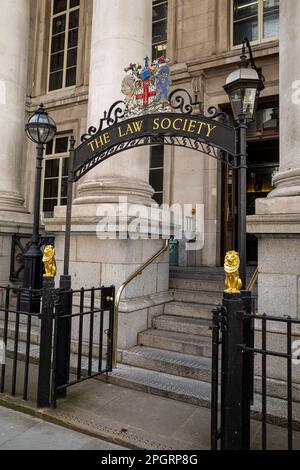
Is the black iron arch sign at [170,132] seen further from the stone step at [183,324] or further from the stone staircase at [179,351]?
the stone step at [183,324]

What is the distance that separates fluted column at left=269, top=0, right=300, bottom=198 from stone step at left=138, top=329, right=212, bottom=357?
2.25 m

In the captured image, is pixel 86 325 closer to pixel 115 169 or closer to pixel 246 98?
pixel 115 169

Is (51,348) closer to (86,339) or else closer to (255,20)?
(86,339)

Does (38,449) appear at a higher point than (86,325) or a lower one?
lower

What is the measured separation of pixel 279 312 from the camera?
4.45 m

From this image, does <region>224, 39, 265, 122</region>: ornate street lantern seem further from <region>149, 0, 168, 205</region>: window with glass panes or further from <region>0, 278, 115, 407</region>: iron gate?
<region>149, 0, 168, 205</region>: window with glass panes

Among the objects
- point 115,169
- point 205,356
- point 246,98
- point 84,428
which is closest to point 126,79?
point 115,169

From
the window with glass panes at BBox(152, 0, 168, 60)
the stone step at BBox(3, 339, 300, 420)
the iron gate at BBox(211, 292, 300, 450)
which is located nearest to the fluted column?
the iron gate at BBox(211, 292, 300, 450)

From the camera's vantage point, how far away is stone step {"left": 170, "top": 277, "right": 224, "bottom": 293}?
6.64 meters

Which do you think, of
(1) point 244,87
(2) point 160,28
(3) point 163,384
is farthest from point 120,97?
(2) point 160,28

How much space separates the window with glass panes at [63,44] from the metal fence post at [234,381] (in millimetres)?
12444
